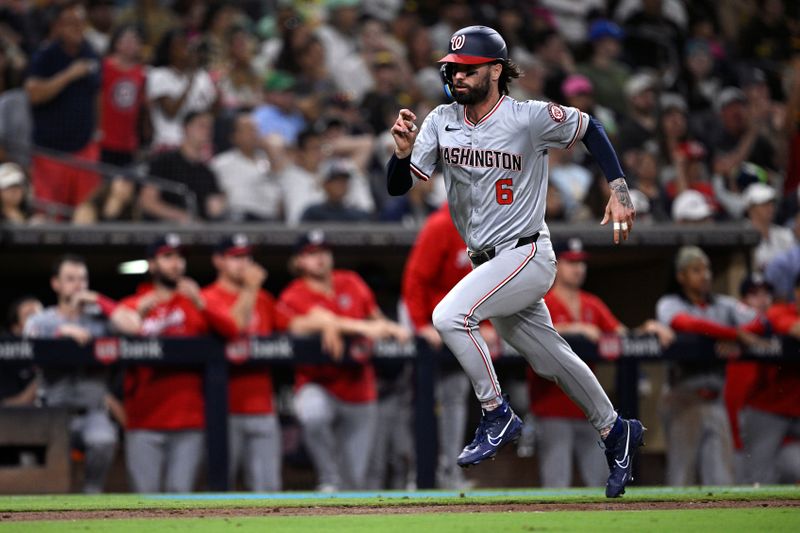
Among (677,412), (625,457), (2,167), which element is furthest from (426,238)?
(2,167)

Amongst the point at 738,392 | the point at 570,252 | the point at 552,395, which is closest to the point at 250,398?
the point at 552,395

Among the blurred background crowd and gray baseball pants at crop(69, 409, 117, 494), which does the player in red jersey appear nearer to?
gray baseball pants at crop(69, 409, 117, 494)

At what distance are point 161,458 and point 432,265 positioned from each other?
6.53 feet

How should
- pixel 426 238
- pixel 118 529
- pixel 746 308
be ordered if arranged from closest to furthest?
pixel 118 529 < pixel 426 238 < pixel 746 308

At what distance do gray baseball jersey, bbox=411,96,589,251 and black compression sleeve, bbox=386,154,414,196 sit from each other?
3 centimetres

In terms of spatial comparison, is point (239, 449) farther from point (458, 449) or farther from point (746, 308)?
point (746, 308)

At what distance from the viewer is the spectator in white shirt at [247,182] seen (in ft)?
32.1

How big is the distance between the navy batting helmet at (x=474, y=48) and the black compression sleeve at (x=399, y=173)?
449mm

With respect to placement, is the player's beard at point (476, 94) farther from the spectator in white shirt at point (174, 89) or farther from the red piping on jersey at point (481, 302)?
the spectator in white shirt at point (174, 89)

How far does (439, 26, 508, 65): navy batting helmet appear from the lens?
16.9 ft

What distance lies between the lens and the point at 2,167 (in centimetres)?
869

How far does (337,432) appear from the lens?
7.94m

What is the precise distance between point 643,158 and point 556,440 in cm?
411

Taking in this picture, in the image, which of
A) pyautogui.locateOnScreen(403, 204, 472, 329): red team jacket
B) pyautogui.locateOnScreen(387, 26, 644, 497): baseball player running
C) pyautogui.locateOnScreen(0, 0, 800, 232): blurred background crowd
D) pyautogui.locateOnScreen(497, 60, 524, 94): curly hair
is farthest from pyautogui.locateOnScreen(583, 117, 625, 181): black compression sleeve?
pyautogui.locateOnScreen(0, 0, 800, 232): blurred background crowd
